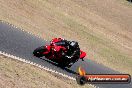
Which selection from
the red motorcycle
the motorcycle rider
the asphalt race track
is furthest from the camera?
the motorcycle rider

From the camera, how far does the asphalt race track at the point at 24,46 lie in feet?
66.6

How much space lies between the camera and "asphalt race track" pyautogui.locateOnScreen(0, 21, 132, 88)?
20312mm

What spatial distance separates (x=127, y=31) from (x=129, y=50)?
942 centimetres

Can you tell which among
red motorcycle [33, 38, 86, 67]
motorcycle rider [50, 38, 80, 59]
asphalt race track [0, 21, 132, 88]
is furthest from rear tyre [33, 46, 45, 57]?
motorcycle rider [50, 38, 80, 59]

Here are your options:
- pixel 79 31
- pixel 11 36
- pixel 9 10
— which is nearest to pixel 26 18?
pixel 9 10

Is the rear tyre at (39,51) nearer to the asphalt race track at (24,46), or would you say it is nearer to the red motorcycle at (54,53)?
the red motorcycle at (54,53)

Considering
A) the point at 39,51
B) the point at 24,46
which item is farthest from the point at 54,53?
the point at 24,46

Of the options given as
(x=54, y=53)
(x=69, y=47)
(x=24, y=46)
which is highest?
(x=69, y=47)

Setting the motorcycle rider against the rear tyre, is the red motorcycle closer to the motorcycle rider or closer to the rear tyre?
the rear tyre

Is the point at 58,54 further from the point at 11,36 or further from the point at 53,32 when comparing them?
the point at 53,32

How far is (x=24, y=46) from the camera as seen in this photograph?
22.7 meters

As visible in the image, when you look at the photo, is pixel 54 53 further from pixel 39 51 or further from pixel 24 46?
pixel 24 46

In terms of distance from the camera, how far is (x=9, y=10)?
110 feet

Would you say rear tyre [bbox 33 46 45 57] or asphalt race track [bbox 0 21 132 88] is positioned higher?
rear tyre [bbox 33 46 45 57]
